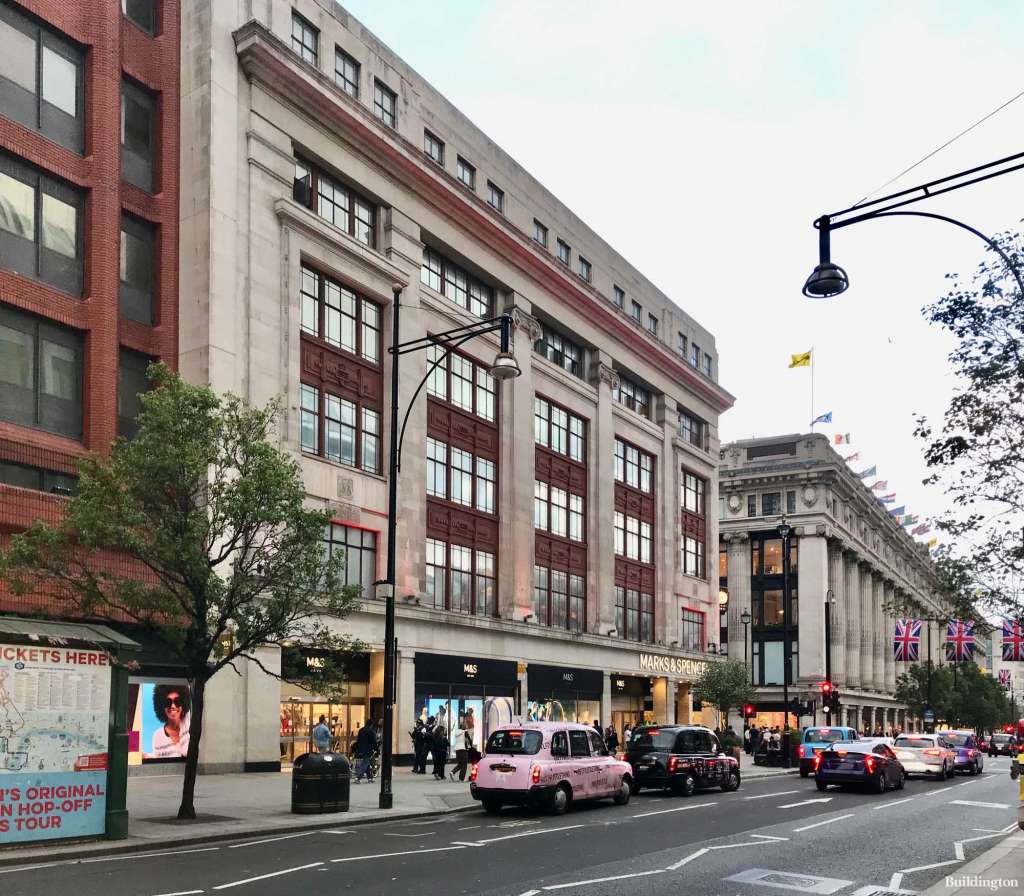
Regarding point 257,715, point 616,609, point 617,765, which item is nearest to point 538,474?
point 616,609

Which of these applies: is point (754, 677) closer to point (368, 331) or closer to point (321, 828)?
point (368, 331)

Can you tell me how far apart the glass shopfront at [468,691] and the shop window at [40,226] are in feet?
61.9

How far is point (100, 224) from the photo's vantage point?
99.2 ft

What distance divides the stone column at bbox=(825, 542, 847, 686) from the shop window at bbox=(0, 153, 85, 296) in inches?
3255

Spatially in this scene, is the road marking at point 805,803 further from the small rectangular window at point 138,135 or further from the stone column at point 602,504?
the stone column at point 602,504

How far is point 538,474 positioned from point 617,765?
26072mm

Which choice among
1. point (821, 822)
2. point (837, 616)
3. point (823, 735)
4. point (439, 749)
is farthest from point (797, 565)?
point (821, 822)

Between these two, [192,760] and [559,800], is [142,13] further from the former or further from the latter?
[559,800]

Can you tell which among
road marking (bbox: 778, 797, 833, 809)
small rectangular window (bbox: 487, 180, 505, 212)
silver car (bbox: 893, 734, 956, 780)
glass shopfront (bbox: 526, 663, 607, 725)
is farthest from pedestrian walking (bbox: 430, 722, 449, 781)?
small rectangular window (bbox: 487, 180, 505, 212)

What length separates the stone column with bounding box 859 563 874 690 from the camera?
11219 cm

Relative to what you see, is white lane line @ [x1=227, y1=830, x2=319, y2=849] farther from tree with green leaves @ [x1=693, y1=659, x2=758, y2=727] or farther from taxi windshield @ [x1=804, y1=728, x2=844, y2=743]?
tree with green leaves @ [x1=693, y1=659, x2=758, y2=727]

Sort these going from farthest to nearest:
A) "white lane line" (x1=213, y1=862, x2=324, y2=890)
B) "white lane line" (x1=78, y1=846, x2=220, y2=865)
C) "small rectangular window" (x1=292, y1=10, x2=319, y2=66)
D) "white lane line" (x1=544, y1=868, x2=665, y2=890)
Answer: "small rectangular window" (x1=292, y1=10, x2=319, y2=66) → "white lane line" (x1=78, y1=846, x2=220, y2=865) → "white lane line" (x1=544, y1=868, x2=665, y2=890) → "white lane line" (x1=213, y1=862, x2=324, y2=890)

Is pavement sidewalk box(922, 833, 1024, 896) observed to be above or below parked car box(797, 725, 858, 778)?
above

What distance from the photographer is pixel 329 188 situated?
39.9 metres
